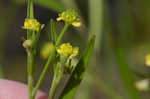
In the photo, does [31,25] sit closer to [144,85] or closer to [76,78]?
[76,78]

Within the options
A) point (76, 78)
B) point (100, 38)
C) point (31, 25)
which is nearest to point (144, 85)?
point (100, 38)

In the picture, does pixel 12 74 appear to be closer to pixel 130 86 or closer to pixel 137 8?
pixel 137 8

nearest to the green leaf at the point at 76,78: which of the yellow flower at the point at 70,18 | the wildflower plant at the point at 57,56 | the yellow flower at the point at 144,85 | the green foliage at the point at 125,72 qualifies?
the wildflower plant at the point at 57,56

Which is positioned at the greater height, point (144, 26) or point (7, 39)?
point (144, 26)

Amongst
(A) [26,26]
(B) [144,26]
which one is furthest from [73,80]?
(B) [144,26]

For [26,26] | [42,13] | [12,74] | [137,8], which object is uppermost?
[26,26]

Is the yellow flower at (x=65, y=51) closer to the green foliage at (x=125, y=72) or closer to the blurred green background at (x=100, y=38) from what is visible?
the green foliage at (x=125, y=72)
